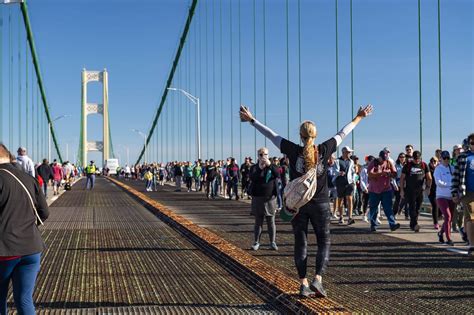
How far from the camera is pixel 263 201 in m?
10.4

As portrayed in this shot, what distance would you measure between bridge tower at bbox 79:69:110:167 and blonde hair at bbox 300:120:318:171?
10803cm

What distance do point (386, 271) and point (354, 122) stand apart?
89.9 inches

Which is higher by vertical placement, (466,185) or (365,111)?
(365,111)

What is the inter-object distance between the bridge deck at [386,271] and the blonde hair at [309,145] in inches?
48.3

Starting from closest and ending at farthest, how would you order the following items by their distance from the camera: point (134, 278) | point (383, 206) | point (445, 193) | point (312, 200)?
point (312, 200) < point (134, 278) < point (445, 193) < point (383, 206)

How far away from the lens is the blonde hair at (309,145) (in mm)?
6168

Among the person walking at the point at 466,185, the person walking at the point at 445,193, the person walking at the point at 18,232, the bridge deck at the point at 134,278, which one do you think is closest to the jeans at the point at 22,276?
the person walking at the point at 18,232

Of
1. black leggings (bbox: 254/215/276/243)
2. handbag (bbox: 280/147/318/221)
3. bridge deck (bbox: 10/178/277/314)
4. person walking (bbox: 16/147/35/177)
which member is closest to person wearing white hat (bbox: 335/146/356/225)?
bridge deck (bbox: 10/178/277/314)

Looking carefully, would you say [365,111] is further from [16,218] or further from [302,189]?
[16,218]

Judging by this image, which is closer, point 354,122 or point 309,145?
point 309,145

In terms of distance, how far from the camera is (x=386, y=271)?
8148 mm

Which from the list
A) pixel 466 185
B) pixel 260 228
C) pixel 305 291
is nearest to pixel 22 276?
pixel 305 291

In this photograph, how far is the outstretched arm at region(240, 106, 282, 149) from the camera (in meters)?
6.41

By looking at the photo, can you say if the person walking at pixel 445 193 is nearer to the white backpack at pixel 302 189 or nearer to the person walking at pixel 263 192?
the person walking at pixel 263 192
